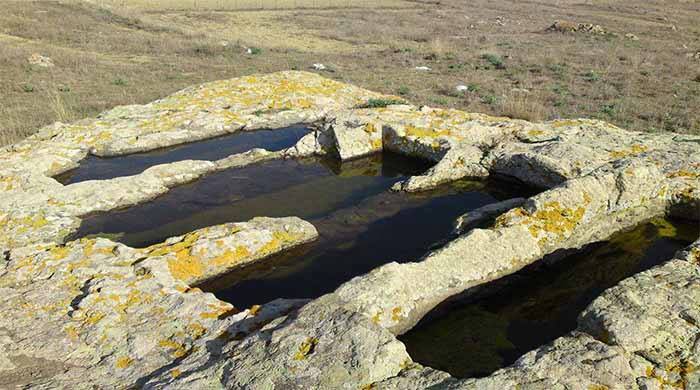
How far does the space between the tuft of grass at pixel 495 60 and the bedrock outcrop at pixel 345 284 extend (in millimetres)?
13938

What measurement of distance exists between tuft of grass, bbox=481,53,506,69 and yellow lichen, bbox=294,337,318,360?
21405 millimetres

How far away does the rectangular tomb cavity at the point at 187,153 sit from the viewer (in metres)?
9.45

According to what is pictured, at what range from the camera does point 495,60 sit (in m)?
23.9

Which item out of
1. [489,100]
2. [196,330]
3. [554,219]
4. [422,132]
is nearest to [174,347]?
[196,330]

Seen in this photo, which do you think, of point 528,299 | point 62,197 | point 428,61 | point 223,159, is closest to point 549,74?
point 428,61

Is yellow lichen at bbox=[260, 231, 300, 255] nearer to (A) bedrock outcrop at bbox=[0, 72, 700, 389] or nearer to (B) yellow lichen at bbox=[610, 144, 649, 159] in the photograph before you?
(A) bedrock outcrop at bbox=[0, 72, 700, 389]

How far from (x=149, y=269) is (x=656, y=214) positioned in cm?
688

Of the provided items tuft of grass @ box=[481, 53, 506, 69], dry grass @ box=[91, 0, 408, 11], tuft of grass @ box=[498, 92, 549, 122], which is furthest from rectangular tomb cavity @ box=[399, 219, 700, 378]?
dry grass @ box=[91, 0, 408, 11]

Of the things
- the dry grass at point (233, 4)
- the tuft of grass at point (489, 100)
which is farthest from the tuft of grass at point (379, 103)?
the dry grass at point (233, 4)

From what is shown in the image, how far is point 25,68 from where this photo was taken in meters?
21.2

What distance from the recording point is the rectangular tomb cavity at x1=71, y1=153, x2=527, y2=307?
6.17 meters

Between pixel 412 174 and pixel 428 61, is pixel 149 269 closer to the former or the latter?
pixel 412 174

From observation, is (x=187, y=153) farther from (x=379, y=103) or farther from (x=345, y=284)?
(x=345, y=284)

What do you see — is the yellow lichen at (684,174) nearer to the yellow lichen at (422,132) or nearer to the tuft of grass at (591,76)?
the yellow lichen at (422,132)
